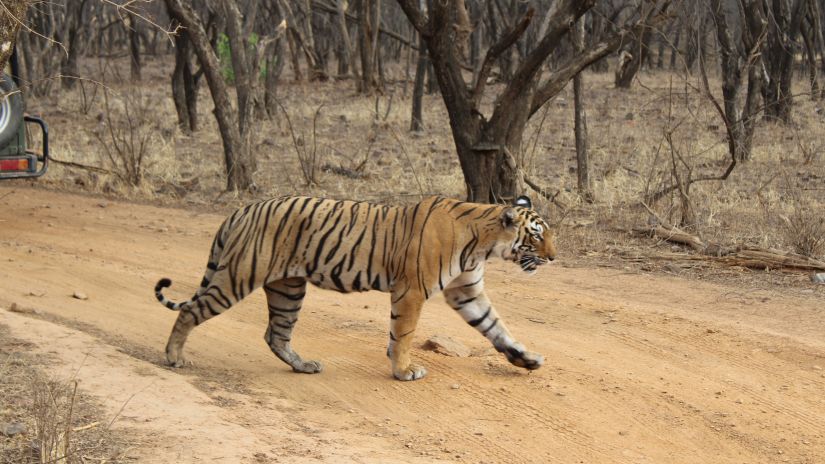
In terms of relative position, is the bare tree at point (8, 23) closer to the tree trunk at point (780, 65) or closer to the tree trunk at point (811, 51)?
the tree trunk at point (780, 65)

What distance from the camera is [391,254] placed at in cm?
615

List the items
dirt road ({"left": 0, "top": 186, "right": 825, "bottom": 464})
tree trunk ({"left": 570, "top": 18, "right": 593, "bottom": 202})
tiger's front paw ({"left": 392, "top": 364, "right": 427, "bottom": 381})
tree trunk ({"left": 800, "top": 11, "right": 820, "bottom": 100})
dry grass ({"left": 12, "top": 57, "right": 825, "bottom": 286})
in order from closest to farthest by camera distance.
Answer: dirt road ({"left": 0, "top": 186, "right": 825, "bottom": 464}), tiger's front paw ({"left": 392, "top": 364, "right": 427, "bottom": 381}), dry grass ({"left": 12, "top": 57, "right": 825, "bottom": 286}), tree trunk ({"left": 570, "top": 18, "right": 593, "bottom": 202}), tree trunk ({"left": 800, "top": 11, "right": 820, "bottom": 100})

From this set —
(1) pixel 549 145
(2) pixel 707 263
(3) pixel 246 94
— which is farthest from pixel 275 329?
(1) pixel 549 145

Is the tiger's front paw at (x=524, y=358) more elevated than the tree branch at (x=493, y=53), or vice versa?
the tree branch at (x=493, y=53)

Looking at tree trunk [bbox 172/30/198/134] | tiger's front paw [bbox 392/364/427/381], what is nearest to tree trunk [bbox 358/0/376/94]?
tree trunk [bbox 172/30/198/134]

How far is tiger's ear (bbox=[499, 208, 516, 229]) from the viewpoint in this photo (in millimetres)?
6043

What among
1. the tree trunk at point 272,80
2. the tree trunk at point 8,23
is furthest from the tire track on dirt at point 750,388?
the tree trunk at point 272,80

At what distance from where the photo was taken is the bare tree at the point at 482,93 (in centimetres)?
1099

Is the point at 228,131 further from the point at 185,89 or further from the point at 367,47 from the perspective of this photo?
the point at 367,47

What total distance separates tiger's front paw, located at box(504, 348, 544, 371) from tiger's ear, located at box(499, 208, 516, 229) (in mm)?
782

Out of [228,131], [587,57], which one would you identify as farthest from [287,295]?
[228,131]

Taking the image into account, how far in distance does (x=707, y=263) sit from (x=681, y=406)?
362 centimetres

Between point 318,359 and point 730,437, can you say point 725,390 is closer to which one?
point 730,437

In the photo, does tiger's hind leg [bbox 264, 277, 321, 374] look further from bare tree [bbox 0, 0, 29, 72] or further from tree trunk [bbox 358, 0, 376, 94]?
tree trunk [bbox 358, 0, 376, 94]
